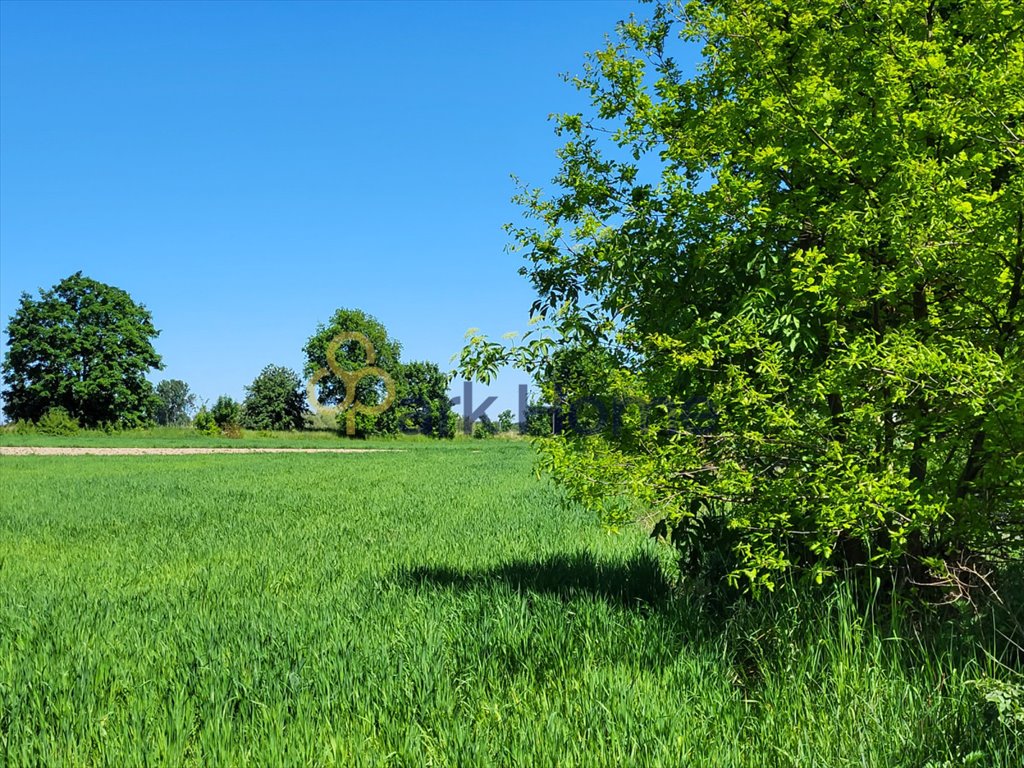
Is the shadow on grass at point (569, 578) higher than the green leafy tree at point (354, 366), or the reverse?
the green leafy tree at point (354, 366)

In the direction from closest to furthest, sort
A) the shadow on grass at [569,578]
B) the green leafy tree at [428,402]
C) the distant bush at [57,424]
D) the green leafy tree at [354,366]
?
the shadow on grass at [569,578], the distant bush at [57,424], the green leafy tree at [354,366], the green leafy tree at [428,402]

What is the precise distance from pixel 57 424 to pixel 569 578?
2781 inches

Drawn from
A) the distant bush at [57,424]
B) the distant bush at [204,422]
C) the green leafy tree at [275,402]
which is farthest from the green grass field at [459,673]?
the green leafy tree at [275,402]

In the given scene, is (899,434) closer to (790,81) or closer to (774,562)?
(774,562)

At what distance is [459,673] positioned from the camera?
16.6 feet

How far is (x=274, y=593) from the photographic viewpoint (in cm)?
764

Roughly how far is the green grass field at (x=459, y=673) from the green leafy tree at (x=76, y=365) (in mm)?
72185

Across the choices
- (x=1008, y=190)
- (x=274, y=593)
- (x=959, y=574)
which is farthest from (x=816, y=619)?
(x=274, y=593)

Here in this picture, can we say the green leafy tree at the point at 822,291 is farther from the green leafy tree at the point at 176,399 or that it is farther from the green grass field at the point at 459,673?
the green leafy tree at the point at 176,399

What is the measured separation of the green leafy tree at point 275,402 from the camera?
91.3 metres

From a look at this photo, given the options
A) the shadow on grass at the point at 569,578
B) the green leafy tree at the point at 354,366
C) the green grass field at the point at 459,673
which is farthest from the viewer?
the green leafy tree at the point at 354,366

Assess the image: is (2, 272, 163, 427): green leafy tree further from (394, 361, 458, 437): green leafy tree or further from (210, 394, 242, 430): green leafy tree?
(394, 361, 458, 437): green leafy tree

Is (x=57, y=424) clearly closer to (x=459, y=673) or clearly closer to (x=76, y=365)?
(x=76, y=365)

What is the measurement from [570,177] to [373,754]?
15.0 feet
